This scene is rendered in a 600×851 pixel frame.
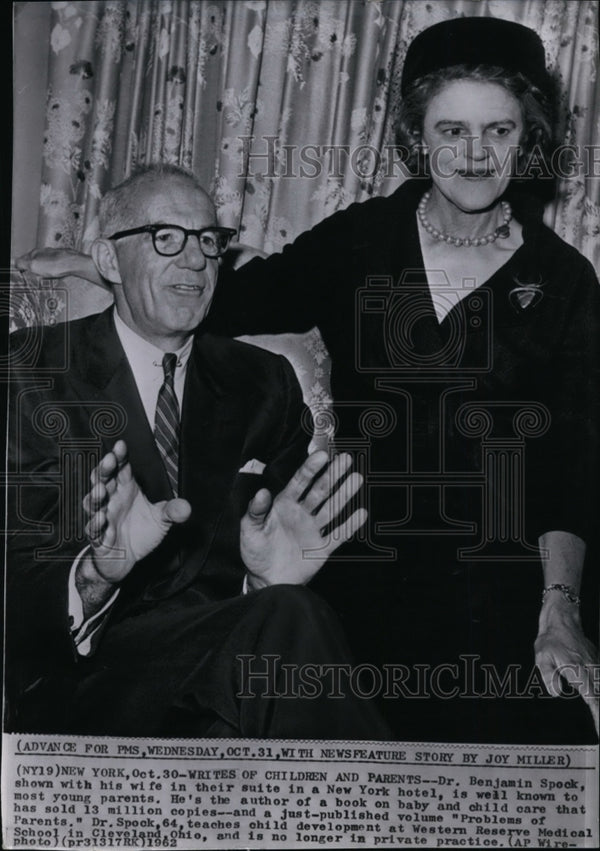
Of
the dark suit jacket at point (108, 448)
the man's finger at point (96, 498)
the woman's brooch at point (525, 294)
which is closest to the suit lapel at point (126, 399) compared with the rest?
the dark suit jacket at point (108, 448)

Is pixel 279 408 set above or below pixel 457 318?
below

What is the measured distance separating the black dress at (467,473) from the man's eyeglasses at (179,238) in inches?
3.1

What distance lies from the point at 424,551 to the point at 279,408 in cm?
46

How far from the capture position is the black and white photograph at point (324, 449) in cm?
219

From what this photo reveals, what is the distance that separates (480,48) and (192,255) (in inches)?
31.0

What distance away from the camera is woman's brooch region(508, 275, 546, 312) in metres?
2.22

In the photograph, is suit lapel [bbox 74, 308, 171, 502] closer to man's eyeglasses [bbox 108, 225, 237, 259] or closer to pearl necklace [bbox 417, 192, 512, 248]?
man's eyeglasses [bbox 108, 225, 237, 259]

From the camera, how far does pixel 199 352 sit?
2.26 m

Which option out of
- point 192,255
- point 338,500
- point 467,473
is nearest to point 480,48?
point 192,255

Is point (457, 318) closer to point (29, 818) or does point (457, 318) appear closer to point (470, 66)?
point (470, 66)

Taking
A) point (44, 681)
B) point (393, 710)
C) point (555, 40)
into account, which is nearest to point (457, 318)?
point (555, 40)

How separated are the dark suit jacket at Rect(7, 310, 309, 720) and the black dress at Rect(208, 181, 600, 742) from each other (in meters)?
0.15

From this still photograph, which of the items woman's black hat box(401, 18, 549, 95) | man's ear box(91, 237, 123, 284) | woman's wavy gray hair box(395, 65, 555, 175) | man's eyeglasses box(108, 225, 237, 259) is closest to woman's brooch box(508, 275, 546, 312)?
woman's wavy gray hair box(395, 65, 555, 175)

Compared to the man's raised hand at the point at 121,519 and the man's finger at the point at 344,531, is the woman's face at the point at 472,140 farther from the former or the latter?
the man's raised hand at the point at 121,519
